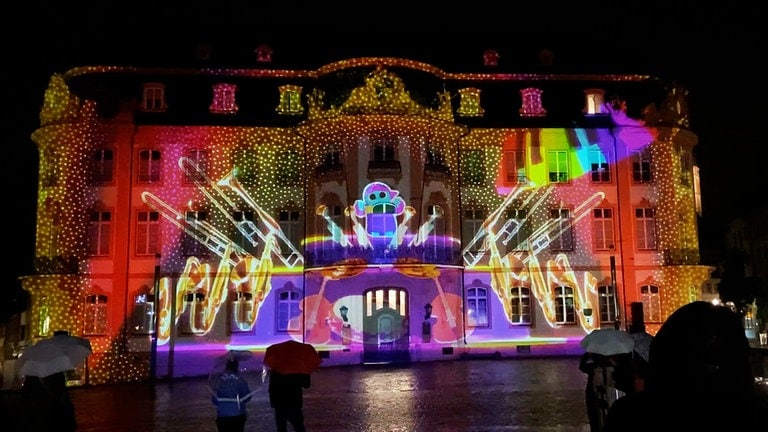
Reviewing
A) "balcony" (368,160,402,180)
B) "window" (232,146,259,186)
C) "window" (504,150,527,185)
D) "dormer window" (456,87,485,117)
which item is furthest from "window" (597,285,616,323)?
"window" (232,146,259,186)

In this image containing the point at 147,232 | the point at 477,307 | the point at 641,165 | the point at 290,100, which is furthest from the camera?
the point at 641,165

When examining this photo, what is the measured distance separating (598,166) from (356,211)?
1179 cm

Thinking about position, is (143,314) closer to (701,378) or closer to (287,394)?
(287,394)

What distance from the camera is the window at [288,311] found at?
31.8 meters

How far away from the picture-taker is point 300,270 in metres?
32.1

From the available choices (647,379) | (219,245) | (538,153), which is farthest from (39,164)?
(647,379)

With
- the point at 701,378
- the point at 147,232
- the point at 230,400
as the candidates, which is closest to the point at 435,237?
the point at 147,232

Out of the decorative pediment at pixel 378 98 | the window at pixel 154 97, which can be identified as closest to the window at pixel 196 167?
the window at pixel 154 97

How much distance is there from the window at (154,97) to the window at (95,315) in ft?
28.6

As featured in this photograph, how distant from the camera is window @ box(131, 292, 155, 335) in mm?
31609

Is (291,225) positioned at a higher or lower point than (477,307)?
higher

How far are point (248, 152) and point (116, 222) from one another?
6.50 meters

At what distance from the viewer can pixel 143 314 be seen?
31.8 metres

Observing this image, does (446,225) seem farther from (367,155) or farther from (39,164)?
(39,164)
